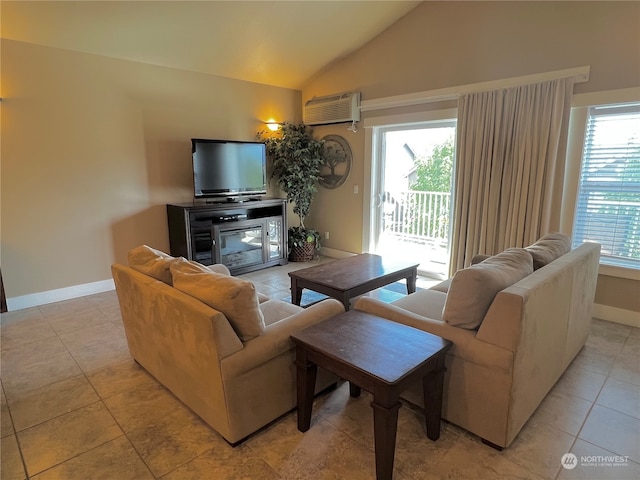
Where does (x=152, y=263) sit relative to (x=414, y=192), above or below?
below

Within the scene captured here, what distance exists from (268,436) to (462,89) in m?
3.81

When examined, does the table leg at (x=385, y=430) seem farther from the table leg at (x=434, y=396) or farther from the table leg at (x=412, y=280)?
the table leg at (x=412, y=280)

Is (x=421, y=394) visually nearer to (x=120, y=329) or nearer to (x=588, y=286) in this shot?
(x=588, y=286)

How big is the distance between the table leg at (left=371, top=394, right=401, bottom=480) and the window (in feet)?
9.92

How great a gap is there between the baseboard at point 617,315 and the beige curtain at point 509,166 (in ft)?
2.77

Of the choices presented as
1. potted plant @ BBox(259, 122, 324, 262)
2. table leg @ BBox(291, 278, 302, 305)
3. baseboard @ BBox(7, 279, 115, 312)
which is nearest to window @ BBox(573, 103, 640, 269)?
table leg @ BBox(291, 278, 302, 305)

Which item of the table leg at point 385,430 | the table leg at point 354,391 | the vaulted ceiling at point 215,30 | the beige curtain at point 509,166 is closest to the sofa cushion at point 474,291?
the table leg at point 385,430

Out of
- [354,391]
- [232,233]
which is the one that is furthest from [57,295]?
[354,391]

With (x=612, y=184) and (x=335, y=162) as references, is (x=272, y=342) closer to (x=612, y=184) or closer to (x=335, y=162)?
(x=612, y=184)

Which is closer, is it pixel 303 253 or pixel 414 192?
pixel 414 192

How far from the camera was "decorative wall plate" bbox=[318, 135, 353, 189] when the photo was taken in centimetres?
528

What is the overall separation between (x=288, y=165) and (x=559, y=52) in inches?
129

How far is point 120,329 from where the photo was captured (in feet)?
10.4

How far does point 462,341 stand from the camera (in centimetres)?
176
